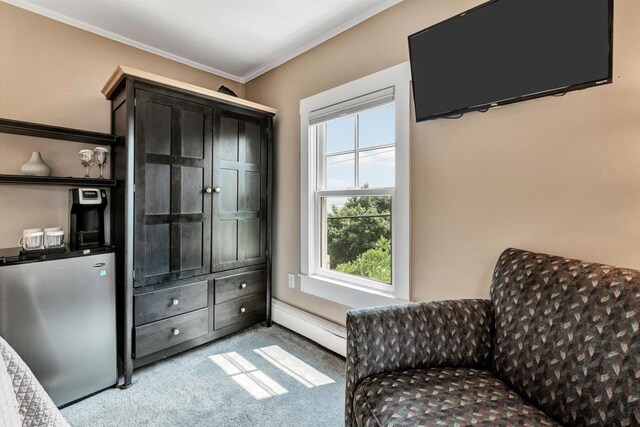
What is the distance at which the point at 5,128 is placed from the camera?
68.7 inches

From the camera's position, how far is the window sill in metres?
1.92

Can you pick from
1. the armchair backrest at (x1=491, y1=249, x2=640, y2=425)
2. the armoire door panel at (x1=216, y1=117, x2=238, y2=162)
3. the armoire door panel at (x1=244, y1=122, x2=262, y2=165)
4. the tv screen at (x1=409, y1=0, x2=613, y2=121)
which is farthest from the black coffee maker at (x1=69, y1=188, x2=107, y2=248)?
the armchair backrest at (x1=491, y1=249, x2=640, y2=425)

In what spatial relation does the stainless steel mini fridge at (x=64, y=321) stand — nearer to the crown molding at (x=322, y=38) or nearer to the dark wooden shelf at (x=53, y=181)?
the dark wooden shelf at (x=53, y=181)

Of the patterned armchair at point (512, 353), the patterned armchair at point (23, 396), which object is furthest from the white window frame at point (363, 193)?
the patterned armchair at point (23, 396)

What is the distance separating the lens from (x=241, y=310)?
2436mm

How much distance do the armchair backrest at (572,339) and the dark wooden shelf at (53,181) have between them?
2390mm

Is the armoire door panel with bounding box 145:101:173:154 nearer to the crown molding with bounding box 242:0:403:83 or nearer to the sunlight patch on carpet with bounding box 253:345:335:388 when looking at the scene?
the crown molding with bounding box 242:0:403:83

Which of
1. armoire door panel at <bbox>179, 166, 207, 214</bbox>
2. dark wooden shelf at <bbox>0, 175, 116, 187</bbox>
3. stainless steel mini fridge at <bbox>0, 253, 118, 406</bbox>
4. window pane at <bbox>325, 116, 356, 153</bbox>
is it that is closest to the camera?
stainless steel mini fridge at <bbox>0, 253, 118, 406</bbox>

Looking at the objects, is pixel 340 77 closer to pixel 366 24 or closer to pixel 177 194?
pixel 366 24

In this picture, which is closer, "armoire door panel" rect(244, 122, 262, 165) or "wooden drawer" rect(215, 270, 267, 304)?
"wooden drawer" rect(215, 270, 267, 304)

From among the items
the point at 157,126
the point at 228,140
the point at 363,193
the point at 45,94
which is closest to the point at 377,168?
the point at 363,193

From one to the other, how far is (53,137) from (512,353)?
2931 millimetres

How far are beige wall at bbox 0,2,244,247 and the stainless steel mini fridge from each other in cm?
66

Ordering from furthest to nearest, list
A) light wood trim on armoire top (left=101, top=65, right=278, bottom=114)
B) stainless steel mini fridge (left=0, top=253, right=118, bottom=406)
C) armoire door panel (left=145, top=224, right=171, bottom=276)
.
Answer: armoire door panel (left=145, top=224, right=171, bottom=276) < light wood trim on armoire top (left=101, top=65, right=278, bottom=114) < stainless steel mini fridge (left=0, top=253, right=118, bottom=406)
